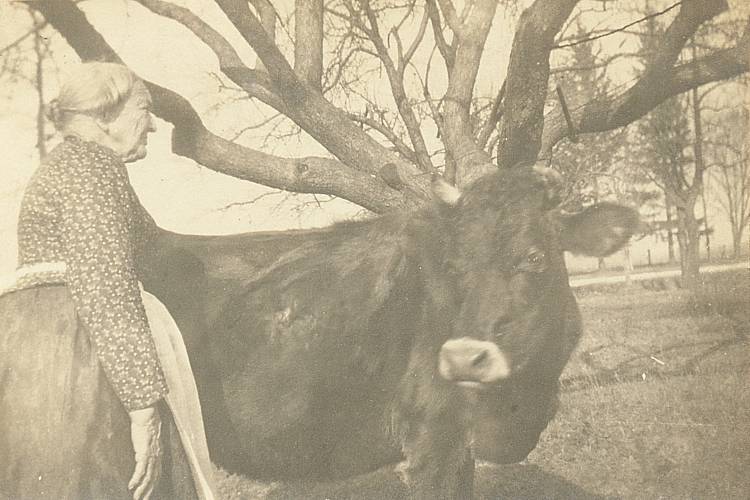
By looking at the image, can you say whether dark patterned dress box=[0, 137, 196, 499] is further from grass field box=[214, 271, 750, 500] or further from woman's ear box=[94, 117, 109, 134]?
grass field box=[214, 271, 750, 500]

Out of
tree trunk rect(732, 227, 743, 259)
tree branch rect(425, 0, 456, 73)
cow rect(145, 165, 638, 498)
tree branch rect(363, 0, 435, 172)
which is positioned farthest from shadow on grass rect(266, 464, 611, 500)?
tree branch rect(425, 0, 456, 73)

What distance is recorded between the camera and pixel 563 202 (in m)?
2.51

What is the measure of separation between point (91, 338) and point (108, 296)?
135 mm

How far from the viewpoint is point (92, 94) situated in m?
1.90

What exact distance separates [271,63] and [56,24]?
1.00m

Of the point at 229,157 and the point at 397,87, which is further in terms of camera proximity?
the point at 397,87

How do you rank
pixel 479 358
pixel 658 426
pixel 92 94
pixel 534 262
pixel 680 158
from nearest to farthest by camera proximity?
1. pixel 92 94
2. pixel 479 358
3. pixel 534 262
4. pixel 658 426
5. pixel 680 158

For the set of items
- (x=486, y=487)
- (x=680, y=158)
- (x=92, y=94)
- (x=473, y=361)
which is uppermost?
(x=92, y=94)

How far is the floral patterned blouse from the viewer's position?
1.73 meters

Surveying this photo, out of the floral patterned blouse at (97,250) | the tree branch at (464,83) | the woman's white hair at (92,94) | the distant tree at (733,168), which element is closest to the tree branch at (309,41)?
the tree branch at (464,83)

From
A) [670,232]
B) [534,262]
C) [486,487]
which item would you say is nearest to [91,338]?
[534,262]

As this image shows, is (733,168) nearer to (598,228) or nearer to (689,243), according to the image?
(689,243)

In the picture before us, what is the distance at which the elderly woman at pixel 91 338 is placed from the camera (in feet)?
5.71

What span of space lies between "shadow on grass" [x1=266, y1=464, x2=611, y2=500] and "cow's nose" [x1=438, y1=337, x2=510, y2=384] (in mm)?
676
